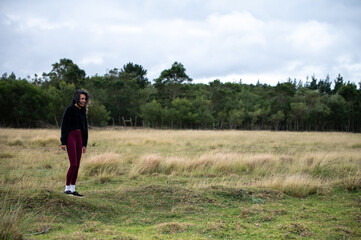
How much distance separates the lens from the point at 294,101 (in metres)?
63.3

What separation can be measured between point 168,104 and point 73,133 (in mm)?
48838

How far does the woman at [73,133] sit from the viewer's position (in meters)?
5.09

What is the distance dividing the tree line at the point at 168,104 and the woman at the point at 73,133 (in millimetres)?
34961

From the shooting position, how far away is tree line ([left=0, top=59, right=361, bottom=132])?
3769cm

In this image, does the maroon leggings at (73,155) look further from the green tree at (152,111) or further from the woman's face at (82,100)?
the green tree at (152,111)

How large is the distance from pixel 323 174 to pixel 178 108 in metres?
43.7

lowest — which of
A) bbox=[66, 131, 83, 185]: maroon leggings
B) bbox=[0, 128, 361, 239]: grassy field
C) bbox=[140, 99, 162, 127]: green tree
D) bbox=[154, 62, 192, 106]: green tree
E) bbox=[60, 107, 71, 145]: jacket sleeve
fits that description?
bbox=[0, 128, 361, 239]: grassy field

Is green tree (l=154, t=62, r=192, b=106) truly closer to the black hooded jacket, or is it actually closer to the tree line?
the tree line

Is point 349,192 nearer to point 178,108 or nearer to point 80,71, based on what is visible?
point 178,108

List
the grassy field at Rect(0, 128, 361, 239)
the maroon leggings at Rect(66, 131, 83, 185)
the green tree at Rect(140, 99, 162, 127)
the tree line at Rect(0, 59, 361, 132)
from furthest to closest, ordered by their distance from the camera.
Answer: the green tree at Rect(140, 99, 162, 127) < the tree line at Rect(0, 59, 361, 132) < the maroon leggings at Rect(66, 131, 83, 185) < the grassy field at Rect(0, 128, 361, 239)

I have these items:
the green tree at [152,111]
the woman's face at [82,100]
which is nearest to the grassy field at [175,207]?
the woman's face at [82,100]

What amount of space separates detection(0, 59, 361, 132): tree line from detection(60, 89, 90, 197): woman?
35.0 m

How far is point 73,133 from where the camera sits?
5.21 m

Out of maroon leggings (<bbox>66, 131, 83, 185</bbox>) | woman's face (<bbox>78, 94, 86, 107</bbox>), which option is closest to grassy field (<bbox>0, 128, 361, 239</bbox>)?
maroon leggings (<bbox>66, 131, 83, 185</bbox>)
